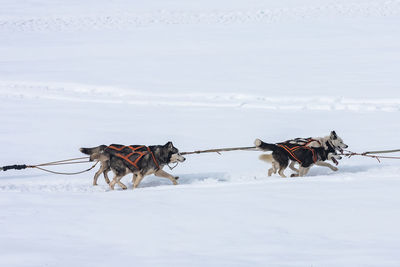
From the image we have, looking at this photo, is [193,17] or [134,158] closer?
[134,158]

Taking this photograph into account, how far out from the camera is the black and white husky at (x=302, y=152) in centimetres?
711

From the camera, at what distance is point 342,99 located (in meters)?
11.8

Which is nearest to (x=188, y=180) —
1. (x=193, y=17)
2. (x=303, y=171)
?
(x=303, y=171)

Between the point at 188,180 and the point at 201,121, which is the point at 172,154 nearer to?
the point at 188,180

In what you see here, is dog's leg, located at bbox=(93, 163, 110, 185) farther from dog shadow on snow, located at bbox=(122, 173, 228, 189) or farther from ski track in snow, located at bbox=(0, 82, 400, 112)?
ski track in snow, located at bbox=(0, 82, 400, 112)

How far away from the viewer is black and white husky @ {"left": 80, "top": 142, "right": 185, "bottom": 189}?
6.86 meters

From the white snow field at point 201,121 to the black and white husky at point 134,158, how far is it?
22cm

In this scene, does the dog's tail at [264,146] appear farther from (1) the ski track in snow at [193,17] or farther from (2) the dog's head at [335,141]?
(1) the ski track in snow at [193,17]

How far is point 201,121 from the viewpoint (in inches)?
416

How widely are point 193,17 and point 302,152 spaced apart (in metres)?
13.3

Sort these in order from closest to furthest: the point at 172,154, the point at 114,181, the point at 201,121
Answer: the point at 114,181
the point at 172,154
the point at 201,121

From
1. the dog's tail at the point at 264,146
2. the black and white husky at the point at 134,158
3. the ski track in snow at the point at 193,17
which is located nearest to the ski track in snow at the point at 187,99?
the dog's tail at the point at 264,146

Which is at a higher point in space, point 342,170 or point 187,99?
point 187,99

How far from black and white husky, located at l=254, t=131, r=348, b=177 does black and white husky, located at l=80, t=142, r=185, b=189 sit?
965mm
